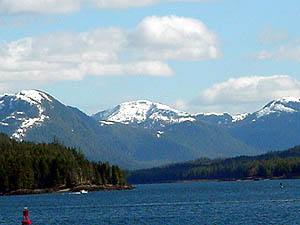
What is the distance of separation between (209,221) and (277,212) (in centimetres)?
2051

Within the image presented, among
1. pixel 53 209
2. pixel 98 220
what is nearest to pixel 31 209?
pixel 53 209

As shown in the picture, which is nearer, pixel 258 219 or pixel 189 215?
pixel 258 219

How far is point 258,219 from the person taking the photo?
453 ft

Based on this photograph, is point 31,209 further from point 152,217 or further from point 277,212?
point 277,212

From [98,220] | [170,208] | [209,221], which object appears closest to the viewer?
[209,221]

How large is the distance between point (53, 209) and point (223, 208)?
40.4 m

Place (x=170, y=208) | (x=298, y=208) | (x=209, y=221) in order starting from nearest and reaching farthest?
(x=209, y=221) < (x=298, y=208) < (x=170, y=208)

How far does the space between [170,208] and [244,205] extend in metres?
16.2

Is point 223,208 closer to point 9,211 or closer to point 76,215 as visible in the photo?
point 76,215

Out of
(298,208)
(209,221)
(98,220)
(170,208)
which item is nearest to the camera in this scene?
(209,221)

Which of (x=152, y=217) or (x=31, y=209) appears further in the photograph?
(x=31, y=209)

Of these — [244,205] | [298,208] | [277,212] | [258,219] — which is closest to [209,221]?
[258,219]

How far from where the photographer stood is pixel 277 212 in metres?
153

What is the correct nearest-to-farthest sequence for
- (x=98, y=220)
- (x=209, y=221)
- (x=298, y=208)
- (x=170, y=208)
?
(x=209, y=221) → (x=98, y=220) → (x=298, y=208) → (x=170, y=208)
